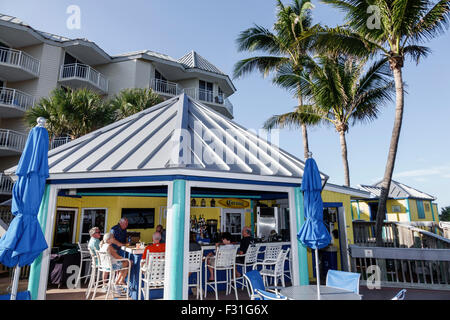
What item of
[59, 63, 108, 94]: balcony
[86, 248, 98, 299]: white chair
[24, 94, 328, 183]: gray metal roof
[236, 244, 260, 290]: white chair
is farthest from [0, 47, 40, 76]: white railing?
[236, 244, 260, 290]: white chair

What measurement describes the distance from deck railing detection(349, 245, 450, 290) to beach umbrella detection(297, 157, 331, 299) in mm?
4515

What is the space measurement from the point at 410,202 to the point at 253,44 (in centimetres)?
1634

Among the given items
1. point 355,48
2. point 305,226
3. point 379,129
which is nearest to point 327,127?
Result: point 379,129

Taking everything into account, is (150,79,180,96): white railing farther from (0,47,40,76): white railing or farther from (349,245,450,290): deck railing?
(349,245,450,290): deck railing

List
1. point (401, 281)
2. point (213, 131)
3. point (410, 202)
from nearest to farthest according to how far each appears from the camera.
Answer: point (213, 131)
point (401, 281)
point (410, 202)

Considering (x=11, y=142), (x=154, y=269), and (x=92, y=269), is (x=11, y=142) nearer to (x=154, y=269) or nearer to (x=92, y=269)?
(x=92, y=269)

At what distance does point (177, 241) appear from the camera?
18.4ft

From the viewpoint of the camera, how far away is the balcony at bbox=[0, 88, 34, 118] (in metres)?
18.2

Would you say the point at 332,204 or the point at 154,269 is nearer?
the point at 154,269

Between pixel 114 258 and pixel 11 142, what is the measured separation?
16.4 m

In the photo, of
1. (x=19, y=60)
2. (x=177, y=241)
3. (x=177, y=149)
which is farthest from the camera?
(x=19, y=60)

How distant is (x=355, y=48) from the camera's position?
11.1m

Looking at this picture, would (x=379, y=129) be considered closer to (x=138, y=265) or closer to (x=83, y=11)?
(x=138, y=265)

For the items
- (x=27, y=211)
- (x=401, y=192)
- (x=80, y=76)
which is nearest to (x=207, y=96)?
(x=80, y=76)
